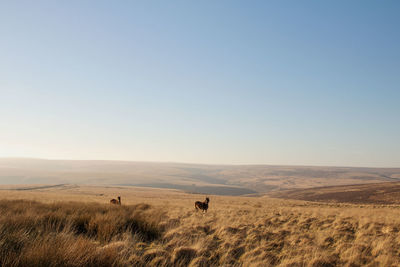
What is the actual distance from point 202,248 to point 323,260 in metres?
2.99

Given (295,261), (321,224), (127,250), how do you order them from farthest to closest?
(321,224) < (295,261) < (127,250)

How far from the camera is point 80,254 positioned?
3.63 meters

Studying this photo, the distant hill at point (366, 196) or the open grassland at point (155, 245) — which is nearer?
the open grassland at point (155, 245)

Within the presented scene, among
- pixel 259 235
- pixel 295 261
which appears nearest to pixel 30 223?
pixel 295 261

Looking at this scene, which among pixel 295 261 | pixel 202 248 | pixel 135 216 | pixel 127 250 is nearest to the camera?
pixel 127 250

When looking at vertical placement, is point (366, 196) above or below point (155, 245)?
below

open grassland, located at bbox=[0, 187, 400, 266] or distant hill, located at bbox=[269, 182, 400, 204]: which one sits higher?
open grassland, located at bbox=[0, 187, 400, 266]

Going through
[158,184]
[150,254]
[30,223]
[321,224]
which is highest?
[30,223]

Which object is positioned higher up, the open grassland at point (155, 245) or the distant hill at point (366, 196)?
the open grassland at point (155, 245)

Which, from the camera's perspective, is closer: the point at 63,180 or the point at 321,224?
the point at 321,224

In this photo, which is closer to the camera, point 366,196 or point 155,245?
point 155,245

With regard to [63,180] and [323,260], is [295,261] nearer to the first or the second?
[323,260]

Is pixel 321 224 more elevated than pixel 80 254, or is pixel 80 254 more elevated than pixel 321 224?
pixel 80 254

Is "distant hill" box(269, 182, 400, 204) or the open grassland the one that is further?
"distant hill" box(269, 182, 400, 204)
